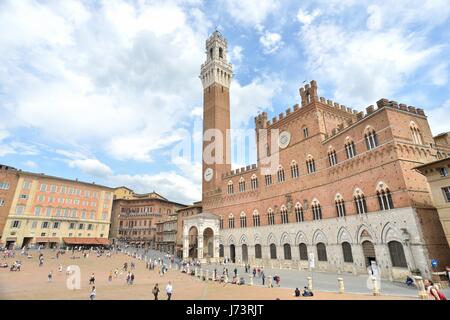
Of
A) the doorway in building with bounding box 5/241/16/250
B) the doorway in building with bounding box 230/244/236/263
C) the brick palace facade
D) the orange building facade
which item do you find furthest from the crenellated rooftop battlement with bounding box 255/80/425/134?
the doorway in building with bounding box 5/241/16/250

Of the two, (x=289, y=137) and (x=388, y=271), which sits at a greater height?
(x=289, y=137)

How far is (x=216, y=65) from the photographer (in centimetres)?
5647

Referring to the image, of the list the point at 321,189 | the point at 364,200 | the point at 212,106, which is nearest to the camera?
the point at 364,200

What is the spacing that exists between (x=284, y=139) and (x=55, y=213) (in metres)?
47.7

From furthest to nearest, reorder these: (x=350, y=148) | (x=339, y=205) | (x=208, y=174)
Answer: (x=208, y=174), (x=339, y=205), (x=350, y=148)

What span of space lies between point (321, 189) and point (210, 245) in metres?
24.5

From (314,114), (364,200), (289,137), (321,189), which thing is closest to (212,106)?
(289,137)

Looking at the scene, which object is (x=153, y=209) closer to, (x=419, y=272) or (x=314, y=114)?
(x=314, y=114)

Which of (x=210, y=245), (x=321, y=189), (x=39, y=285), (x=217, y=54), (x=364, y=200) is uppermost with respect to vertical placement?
(x=217, y=54)

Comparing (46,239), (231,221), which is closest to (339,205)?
(231,221)

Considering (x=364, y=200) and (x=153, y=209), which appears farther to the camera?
(x=153, y=209)

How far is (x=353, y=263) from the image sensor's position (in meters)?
24.5

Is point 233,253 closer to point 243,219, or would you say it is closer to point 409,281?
point 243,219

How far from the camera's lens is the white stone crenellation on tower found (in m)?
56.3
